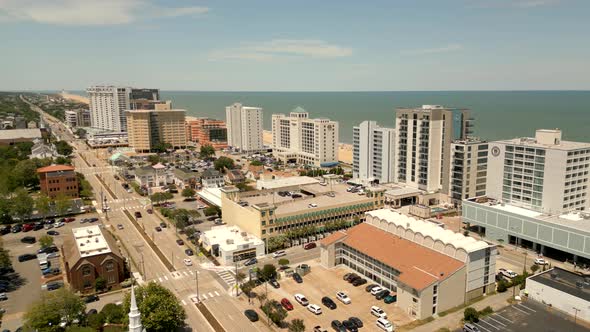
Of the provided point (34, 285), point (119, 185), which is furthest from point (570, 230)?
point (119, 185)

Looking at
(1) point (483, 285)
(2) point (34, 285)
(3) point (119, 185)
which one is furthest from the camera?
(3) point (119, 185)

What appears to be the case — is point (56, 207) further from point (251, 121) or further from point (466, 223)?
point (251, 121)

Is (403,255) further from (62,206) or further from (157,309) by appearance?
(62,206)

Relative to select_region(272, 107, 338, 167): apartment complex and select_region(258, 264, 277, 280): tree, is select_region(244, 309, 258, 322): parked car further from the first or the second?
select_region(272, 107, 338, 167): apartment complex

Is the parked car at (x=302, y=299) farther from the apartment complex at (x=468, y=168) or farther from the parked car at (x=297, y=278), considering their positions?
the apartment complex at (x=468, y=168)

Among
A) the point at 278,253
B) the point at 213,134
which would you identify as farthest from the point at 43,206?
the point at 213,134
